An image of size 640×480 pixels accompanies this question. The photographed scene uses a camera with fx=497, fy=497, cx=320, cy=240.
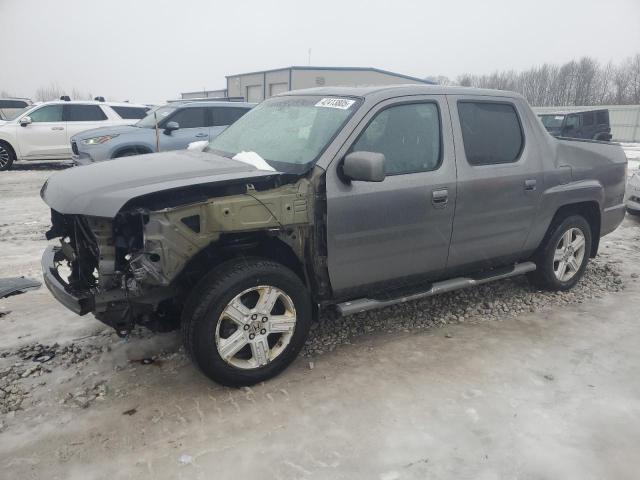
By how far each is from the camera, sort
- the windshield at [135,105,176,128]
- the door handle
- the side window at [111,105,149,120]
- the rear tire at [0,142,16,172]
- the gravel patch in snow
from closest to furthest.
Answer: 1. the door handle
2. the gravel patch in snow
3. the windshield at [135,105,176,128]
4. the rear tire at [0,142,16,172]
5. the side window at [111,105,149,120]

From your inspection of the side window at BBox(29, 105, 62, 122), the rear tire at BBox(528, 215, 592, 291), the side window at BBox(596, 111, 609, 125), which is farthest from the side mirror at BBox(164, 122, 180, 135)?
the side window at BBox(596, 111, 609, 125)

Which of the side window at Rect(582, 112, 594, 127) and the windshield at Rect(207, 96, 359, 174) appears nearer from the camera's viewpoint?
the windshield at Rect(207, 96, 359, 174)

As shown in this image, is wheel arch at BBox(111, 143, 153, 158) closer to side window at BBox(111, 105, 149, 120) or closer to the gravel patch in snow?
side window at BBox(111, 105, 149, 120)

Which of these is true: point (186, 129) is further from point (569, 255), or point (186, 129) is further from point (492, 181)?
point (569, 255)

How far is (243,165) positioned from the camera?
3363 mm

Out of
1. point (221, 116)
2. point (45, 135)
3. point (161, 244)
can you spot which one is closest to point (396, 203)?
point (161, 244)

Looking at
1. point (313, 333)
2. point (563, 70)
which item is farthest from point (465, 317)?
point (563, 70)

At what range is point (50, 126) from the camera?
1300 cm

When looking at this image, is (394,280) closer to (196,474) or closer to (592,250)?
(196,474)

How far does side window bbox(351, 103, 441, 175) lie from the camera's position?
11.5ft

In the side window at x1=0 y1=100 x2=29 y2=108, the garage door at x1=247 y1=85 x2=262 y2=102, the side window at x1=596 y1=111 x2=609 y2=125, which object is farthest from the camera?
the garage door at x1=247 y1=85 x2=262 y2=102

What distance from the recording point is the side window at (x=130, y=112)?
13383 mm

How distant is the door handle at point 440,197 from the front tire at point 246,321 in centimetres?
119

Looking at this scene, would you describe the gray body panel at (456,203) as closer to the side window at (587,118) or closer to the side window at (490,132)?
the side window at (490,132)
